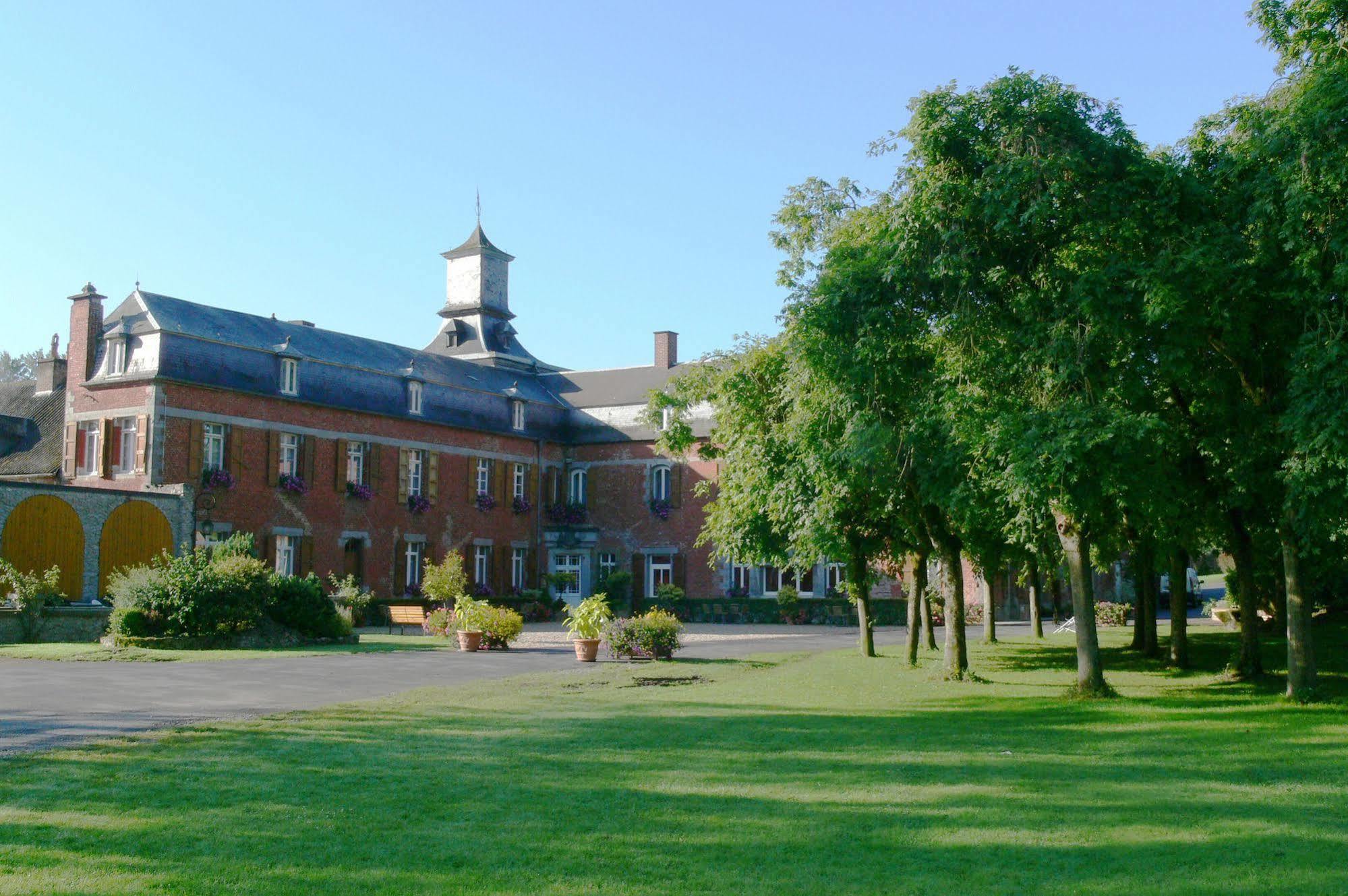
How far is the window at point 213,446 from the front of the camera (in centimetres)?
3378

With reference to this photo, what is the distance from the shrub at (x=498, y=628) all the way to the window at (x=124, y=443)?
46.3ft

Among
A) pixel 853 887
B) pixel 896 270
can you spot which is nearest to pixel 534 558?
pixel 896 270

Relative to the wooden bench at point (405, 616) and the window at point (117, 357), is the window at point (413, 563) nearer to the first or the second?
the wooden bench at point (405, 616)

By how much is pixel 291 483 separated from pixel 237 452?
191cm

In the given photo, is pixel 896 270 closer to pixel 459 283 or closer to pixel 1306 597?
pixel 1306 597

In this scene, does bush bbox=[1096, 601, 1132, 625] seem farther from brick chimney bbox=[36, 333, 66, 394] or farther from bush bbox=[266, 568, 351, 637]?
brick chimney bbox=[36, 333, 66, 394]

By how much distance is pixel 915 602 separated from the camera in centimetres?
2191

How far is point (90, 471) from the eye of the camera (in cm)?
3416

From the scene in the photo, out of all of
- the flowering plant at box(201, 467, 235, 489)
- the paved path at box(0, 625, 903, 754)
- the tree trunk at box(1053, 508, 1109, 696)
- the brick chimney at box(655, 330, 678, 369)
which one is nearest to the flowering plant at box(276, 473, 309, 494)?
the flowering plant at box(201, 467, 235, 489)

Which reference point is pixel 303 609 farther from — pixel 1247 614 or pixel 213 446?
pixel 1247 614

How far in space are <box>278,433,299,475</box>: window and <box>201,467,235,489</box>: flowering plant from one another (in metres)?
2.10

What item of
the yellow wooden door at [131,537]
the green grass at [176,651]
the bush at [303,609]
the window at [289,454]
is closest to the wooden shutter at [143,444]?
the yellow wooden door at [131,537]

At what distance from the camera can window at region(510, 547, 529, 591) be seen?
146 ft

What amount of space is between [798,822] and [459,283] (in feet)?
162
